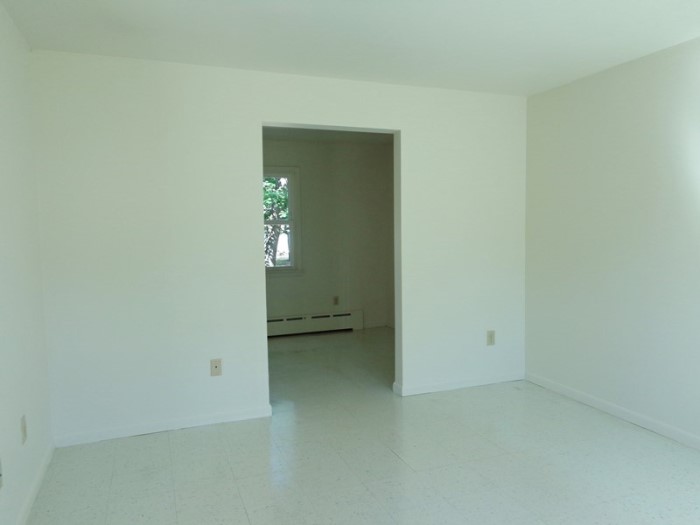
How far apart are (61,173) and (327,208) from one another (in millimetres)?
3501

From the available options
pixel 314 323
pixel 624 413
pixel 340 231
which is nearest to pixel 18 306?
pixel 624 413

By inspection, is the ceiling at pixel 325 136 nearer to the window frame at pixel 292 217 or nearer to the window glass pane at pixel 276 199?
the window frame at pixel 292 217

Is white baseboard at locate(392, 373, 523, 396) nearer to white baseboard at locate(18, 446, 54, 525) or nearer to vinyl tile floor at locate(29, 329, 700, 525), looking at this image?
vinyl tile floor at locate(29, 329, 700, 525)

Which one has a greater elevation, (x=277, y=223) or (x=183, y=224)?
(x=277, y=223)

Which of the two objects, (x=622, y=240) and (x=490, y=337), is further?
(x=490, y=337)

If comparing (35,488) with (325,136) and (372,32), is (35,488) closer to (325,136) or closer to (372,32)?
(372,32)

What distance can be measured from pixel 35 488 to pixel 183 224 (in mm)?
1574

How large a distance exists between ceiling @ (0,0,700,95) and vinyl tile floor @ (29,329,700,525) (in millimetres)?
2243

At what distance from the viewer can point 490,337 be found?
3.95 meters

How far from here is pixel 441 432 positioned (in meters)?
3.04

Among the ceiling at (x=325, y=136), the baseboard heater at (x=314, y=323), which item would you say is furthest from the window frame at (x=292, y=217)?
the baseboard heater at (x=314, y=323)

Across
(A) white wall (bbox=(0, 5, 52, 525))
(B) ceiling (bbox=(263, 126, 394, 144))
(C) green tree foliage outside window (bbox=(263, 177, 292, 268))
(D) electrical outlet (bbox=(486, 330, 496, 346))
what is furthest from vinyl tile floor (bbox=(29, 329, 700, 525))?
(B) ceiling (bbox=(263, 126, 394, 144))

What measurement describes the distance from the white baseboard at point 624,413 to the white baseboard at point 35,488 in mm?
3331

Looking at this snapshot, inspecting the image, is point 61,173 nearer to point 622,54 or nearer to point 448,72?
point 448,72
